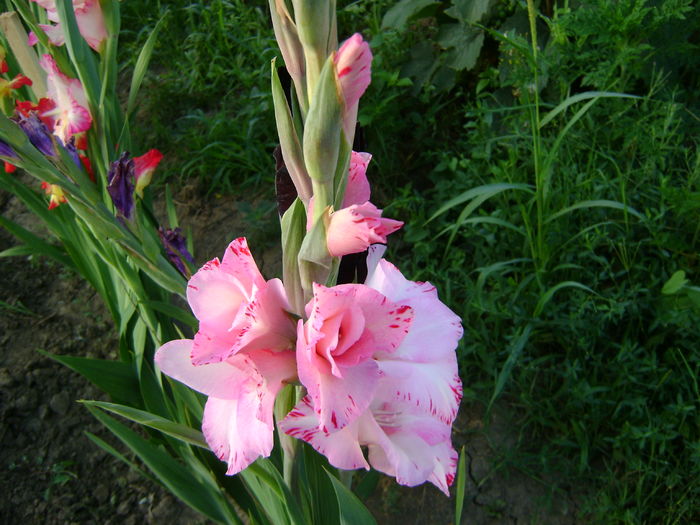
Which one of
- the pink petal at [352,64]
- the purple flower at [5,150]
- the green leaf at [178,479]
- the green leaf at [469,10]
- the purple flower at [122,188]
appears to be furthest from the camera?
the green leaf at [469,10]

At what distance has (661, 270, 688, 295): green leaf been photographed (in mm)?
1481

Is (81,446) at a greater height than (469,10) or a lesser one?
lesser

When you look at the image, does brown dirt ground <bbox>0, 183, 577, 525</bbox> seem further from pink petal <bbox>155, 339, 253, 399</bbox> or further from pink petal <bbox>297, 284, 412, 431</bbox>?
pink petal <bbox>297, 284, 412, 431</bbox>

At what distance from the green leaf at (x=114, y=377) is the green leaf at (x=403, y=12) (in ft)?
5.19

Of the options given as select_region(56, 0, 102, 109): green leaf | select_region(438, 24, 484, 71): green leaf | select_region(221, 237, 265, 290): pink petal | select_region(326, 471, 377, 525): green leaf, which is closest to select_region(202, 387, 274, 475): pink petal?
select_region(221, 237, 265, 290): pink petal

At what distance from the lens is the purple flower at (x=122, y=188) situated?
36.7 inches

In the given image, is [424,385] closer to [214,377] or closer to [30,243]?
[214,377]

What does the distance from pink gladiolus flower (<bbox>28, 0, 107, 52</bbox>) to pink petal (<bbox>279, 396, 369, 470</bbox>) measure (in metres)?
0.96

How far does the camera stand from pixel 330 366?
1.64 ft

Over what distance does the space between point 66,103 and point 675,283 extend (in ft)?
4.61

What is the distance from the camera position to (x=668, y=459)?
149cm

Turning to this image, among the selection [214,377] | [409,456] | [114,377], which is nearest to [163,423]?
[214,377]

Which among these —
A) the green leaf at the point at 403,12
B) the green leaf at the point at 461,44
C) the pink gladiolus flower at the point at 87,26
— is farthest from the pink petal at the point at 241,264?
the green leaf at the point at 403,12

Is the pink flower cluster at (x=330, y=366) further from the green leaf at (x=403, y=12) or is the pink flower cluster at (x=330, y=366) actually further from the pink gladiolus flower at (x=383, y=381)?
the green leaf at (x=403, y=12)
